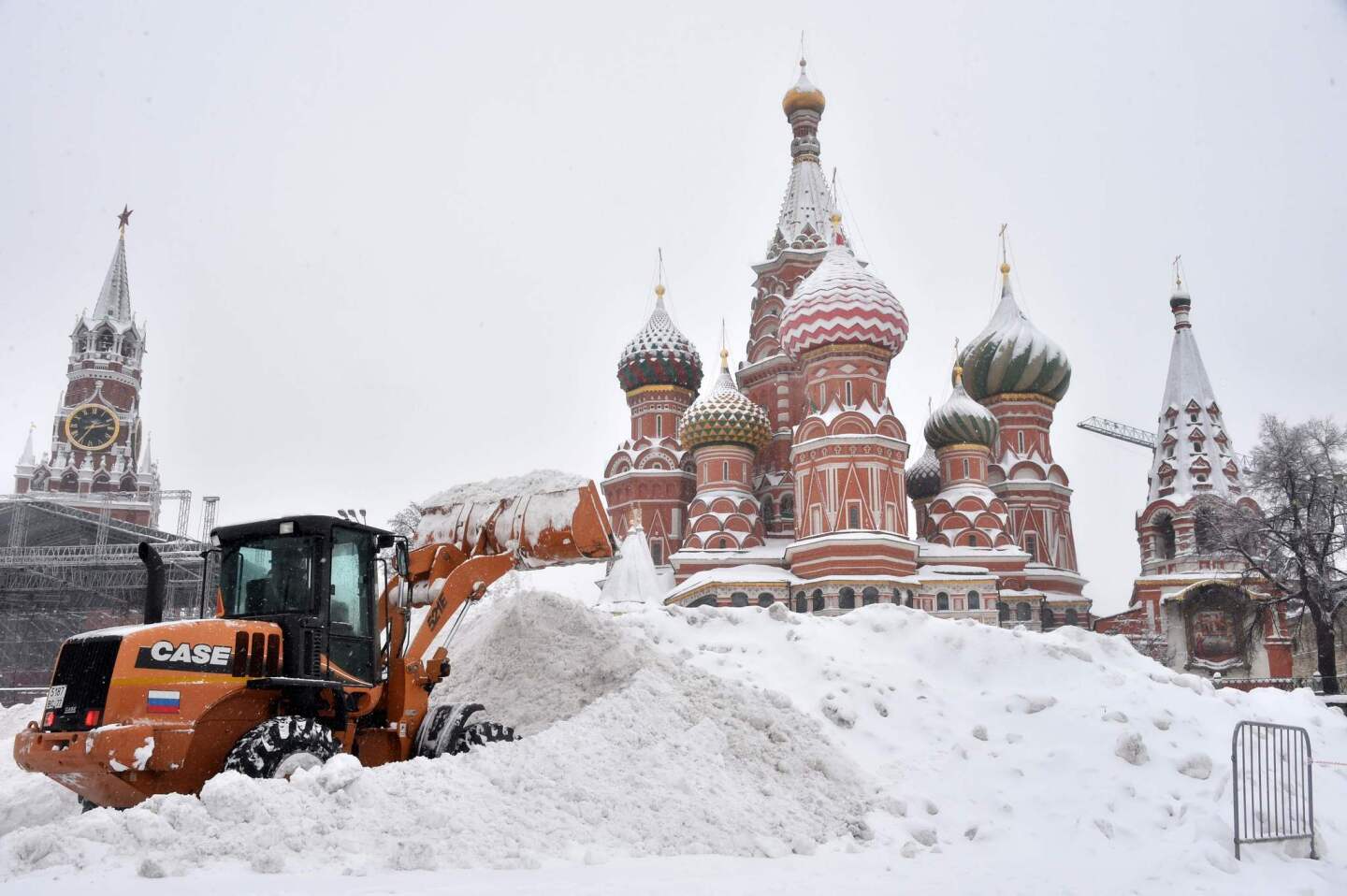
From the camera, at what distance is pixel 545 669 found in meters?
10.9

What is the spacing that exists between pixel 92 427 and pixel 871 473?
1530 inches

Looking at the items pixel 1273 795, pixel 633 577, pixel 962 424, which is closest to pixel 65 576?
pixel 633 577

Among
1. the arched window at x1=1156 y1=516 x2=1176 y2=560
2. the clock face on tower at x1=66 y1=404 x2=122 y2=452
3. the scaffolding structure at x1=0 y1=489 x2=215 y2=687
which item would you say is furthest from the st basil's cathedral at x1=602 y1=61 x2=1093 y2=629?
the clock face on tower at x1=66 y1=404 x2=122 y2=452

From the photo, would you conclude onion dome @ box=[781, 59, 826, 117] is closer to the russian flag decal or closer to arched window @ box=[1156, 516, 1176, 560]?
arched window @ box=[1156, 516, 1176, 560]

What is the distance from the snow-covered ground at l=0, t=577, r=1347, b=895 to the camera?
20.3 feet

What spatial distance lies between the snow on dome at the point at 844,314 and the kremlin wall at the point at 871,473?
0.06 metres

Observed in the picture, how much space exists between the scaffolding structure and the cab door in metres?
27.9

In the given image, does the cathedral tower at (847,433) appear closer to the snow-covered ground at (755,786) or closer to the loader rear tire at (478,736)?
the snow-covered ground at (755,786)

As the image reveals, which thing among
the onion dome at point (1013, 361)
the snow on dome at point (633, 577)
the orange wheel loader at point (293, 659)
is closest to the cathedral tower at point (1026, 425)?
the onion dome at point (1013, 361)

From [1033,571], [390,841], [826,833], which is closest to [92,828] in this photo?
[390,841]

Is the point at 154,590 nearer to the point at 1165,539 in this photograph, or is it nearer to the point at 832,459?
the point at 832,459

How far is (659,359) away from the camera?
136 ft

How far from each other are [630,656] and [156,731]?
480 cm

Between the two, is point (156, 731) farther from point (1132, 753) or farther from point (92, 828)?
point (1132, 753)
